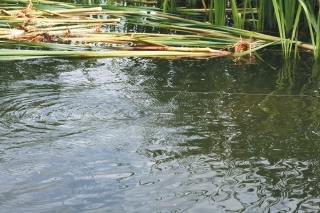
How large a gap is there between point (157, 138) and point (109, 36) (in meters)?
2.41

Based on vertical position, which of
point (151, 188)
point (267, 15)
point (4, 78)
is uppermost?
point (267, 15)

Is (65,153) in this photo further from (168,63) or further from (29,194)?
(168,63)

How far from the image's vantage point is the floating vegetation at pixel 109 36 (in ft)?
16.2

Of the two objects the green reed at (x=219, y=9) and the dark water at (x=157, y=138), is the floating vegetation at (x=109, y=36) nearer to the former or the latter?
the green reed at (x=219, y=9)

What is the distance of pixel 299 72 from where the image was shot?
4.87 m

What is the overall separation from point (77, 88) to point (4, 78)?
0.64 m

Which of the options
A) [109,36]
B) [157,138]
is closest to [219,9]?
[109,36]

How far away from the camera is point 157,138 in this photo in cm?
328

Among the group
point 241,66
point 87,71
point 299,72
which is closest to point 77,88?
point 87,71

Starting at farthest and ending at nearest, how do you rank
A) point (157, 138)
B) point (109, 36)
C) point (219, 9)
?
point (219, 9)
point (109, 36)
point (157, 138)

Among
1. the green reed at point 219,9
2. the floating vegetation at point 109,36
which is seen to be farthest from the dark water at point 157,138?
the green reed at point 219,9

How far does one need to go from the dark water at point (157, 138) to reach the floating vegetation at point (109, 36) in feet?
0.52

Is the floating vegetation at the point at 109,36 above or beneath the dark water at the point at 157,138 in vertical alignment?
above

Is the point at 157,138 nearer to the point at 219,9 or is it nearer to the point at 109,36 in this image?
the point at 109,36
